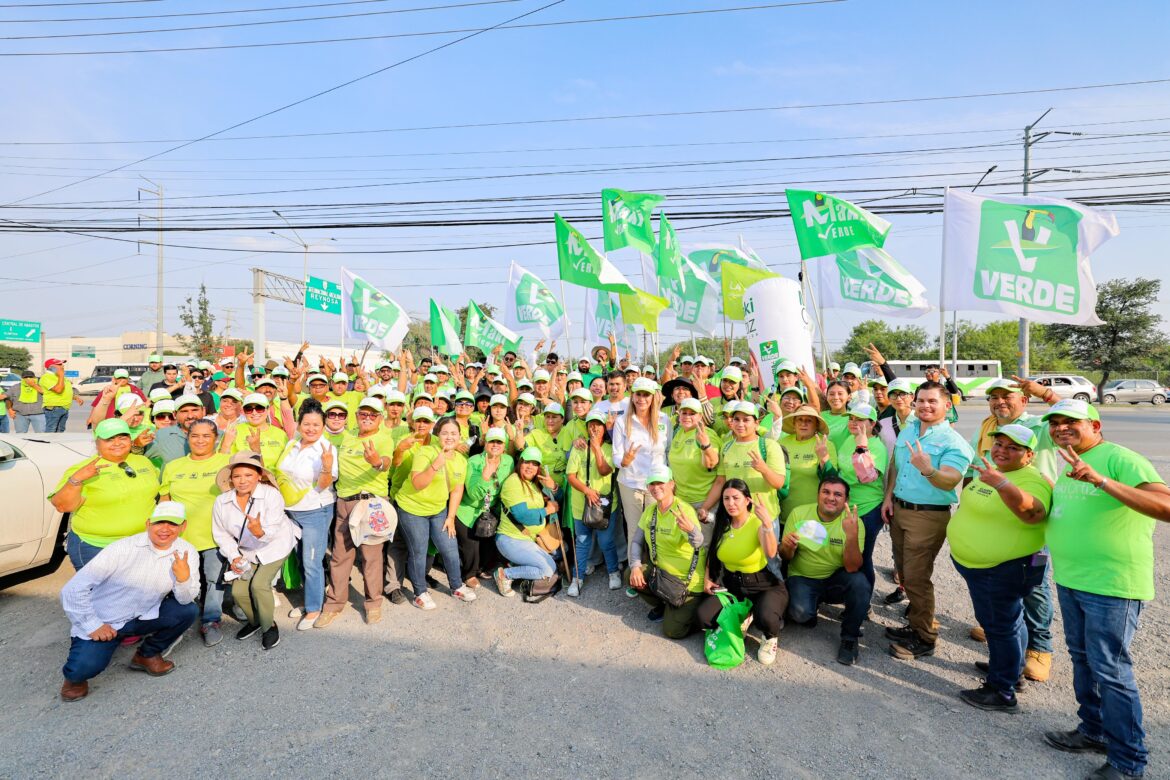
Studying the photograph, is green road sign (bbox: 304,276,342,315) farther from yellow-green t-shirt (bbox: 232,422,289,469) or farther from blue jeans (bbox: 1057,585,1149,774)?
blue jeans (bbox: 1057,585,1149,774)

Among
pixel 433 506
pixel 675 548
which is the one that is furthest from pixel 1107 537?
pixel 433 506

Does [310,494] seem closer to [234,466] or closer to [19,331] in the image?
[234,466]

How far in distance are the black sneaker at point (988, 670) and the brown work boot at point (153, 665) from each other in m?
5.24

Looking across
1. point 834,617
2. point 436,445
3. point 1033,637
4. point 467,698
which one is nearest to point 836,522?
point 834,617

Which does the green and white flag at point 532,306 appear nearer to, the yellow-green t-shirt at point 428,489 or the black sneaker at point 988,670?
the yellow-green t-shirt at point 428,489

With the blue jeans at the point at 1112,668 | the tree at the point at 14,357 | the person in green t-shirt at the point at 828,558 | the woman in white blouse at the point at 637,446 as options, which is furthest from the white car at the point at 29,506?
the tree at the point at 14,357

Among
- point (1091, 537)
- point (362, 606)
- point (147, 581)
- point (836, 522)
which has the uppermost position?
point (1091, 537)

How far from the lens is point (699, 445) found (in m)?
4.93

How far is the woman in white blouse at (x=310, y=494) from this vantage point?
4.59 meters

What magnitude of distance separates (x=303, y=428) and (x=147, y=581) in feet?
4.66

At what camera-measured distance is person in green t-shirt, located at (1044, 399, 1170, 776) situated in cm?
275

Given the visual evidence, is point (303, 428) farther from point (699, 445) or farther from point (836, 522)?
point (836, 522)

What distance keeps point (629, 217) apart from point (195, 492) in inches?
310

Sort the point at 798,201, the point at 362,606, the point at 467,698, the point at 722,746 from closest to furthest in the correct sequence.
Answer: the point at 722,746 → the point at 467,698 → the point at 362,606 → the point at 798,201
